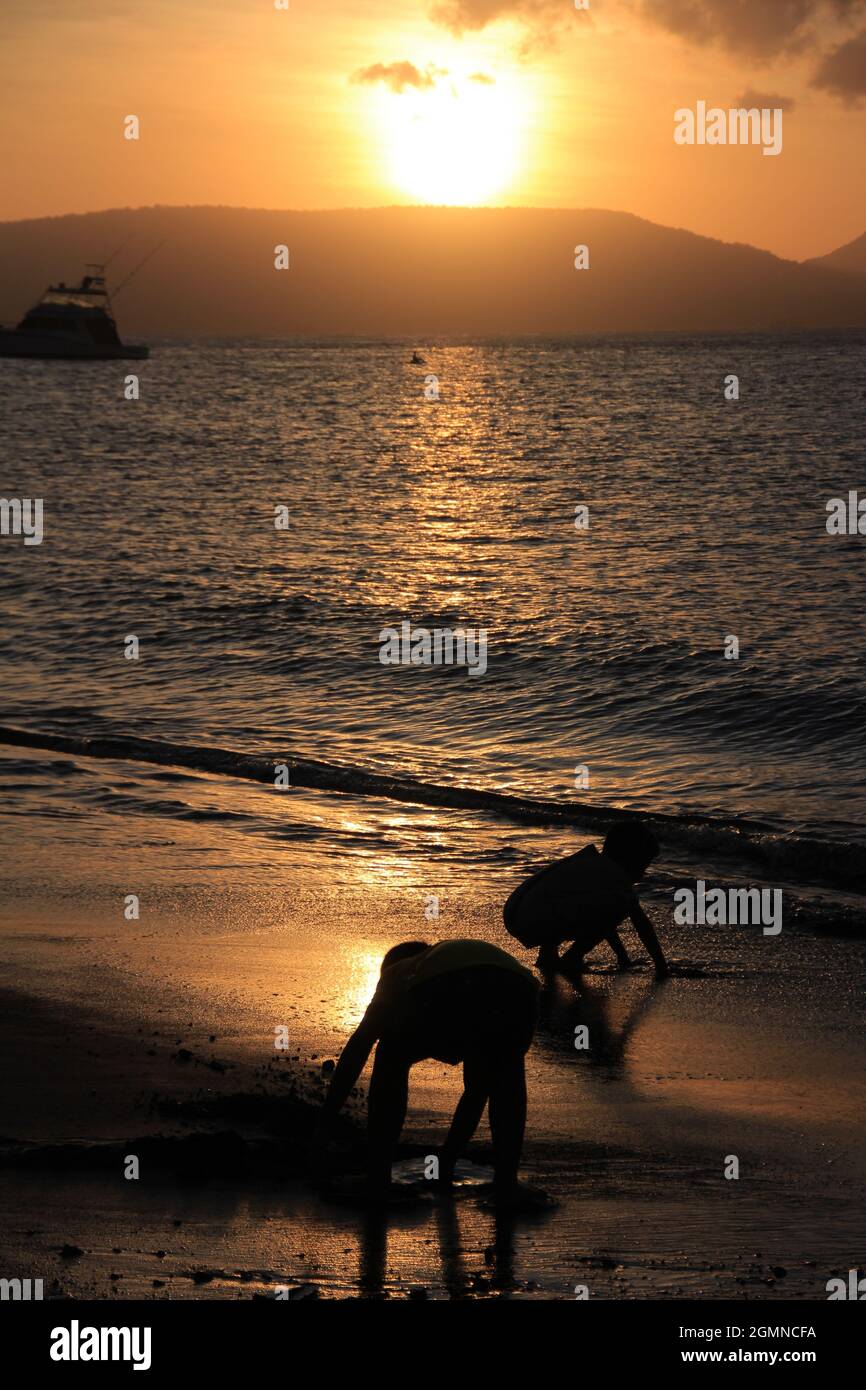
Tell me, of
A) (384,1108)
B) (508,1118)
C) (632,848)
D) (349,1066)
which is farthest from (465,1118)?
(632,848)

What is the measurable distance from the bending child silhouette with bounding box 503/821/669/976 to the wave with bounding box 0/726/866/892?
3.27 m

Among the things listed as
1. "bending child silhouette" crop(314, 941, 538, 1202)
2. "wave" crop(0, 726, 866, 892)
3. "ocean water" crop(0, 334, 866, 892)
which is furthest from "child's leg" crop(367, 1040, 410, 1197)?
"wave" crop(0, 726, 866, 892)

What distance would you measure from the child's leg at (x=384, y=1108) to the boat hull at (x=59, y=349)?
389 feet

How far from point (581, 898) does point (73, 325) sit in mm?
116724

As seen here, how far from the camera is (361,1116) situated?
20.8 feet

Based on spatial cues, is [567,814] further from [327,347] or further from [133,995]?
[327,347]

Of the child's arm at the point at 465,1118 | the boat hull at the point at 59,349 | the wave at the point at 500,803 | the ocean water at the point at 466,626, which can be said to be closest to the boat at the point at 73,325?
the boat hull at the point at 59,349

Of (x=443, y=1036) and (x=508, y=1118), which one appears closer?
(x=443, y=1036)

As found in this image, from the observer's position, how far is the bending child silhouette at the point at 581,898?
8.25 m

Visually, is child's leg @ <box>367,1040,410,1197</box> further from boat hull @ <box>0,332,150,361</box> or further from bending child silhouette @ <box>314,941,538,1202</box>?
boat hull @ <box>0,332,150,361</box>

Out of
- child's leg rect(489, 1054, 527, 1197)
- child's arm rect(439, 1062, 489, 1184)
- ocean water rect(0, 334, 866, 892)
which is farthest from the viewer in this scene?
ocean water rect(0, 334, 866, 892)

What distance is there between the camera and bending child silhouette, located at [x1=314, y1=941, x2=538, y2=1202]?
523 centimetres

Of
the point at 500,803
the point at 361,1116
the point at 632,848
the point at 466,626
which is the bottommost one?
the point at 361,1116

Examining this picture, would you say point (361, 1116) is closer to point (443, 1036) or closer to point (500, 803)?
point (443, 1036)
